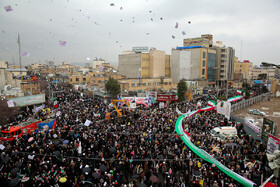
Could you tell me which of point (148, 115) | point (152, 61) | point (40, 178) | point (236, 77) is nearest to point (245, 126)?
point (148, 115)

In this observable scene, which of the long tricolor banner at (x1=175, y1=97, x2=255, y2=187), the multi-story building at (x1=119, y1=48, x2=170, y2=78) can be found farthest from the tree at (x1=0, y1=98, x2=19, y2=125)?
the multi-story building at (x1=119, y1=48, x2=170, y2=78)

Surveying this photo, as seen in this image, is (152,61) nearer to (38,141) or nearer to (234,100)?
(234,100)

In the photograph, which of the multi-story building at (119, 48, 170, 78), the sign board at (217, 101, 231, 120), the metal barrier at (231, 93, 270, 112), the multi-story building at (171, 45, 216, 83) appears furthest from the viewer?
the multi-story building at (171, 45, 216, 83)

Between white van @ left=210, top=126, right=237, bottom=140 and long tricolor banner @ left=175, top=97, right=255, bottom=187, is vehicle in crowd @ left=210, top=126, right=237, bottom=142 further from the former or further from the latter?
long tricolor banner @ left=175, top=97, right=255, bottom=187

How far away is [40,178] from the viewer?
9.77 m

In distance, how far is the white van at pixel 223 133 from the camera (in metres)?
15.3

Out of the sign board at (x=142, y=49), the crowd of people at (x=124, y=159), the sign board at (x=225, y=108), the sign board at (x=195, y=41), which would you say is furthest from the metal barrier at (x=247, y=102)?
the sign board at (x=142, y=49)

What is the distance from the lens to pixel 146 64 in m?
57.2

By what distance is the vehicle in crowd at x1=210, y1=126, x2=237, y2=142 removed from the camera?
15180 millimetres

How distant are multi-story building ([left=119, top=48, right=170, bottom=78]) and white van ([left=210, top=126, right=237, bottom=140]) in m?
40.7

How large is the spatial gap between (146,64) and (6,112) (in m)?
41.2

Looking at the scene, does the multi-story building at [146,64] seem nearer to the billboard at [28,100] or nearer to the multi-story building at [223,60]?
the multi-story building at [223,60]

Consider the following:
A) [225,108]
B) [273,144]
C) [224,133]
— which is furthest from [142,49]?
[273,144]

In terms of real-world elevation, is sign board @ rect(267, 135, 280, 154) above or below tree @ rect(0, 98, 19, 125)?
above
